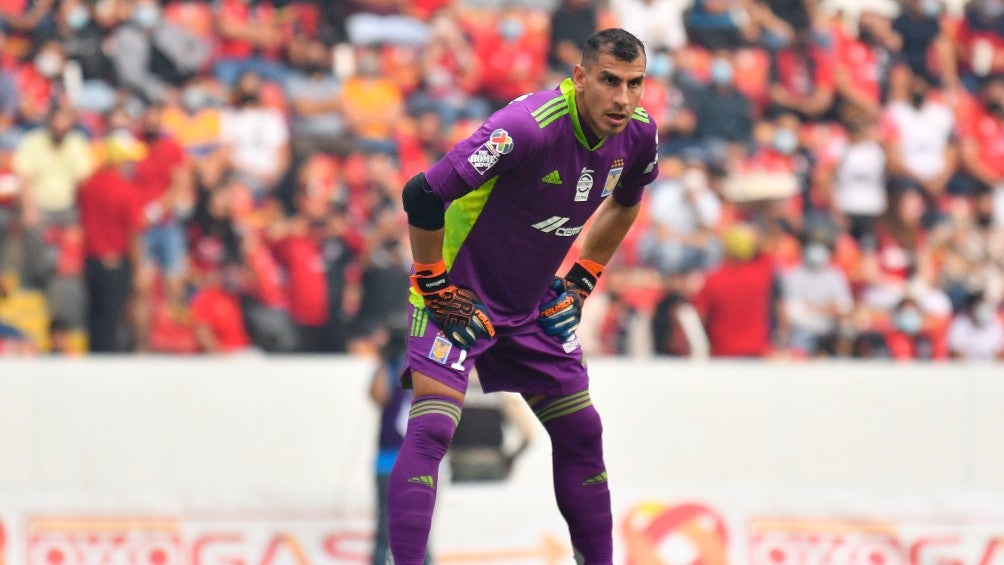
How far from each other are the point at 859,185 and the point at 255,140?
20.1ft

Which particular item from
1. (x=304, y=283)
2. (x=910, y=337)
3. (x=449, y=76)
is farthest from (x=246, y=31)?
(x=910, y=337)

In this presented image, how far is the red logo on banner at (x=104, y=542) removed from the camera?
10.1m

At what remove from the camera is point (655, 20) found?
722 inches

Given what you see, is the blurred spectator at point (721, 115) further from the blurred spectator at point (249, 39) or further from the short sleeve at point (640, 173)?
the short sleeve at point (640, 173)

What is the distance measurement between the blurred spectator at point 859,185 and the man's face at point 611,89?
10691 millimetres

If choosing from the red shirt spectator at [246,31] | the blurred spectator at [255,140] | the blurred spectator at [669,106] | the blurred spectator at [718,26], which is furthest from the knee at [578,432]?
the blurred spectator at [718,26]

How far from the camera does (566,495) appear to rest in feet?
22.2

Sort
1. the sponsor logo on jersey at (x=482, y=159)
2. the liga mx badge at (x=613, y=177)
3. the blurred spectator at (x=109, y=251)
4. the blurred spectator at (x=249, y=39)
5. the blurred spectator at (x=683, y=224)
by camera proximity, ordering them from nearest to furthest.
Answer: the sponsor logo on jersey at (x=482, y=159) < the liga mx badge at (x=613, y=177) < the blurred spectator at (x=109, y=251) < the blurred spectator at (x=683, y=224) < the blurred spectator at (x=249, y=39)

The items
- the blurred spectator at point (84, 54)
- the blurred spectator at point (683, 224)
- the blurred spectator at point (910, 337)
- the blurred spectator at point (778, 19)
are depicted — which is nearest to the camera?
the blurred spectator at point (910, 337)

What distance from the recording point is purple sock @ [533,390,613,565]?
6.73 metres

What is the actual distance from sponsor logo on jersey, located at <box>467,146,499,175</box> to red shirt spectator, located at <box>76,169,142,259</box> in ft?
26.3

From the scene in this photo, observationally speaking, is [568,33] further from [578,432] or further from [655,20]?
[578,432]

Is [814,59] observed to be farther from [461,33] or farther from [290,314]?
[290,314]

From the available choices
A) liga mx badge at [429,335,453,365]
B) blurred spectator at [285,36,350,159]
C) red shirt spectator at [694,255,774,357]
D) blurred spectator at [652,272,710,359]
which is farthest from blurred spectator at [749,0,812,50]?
Answer: liga mx badge at [429,335,453,365]
